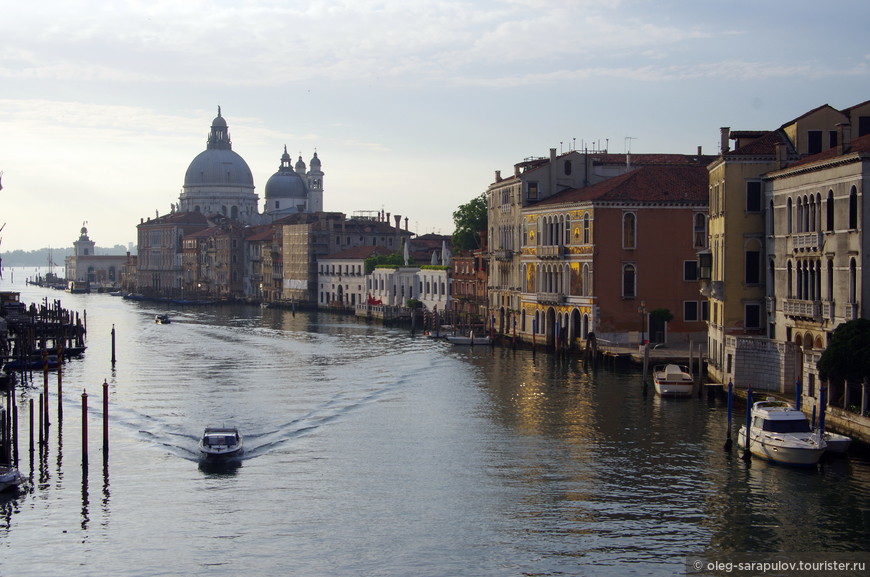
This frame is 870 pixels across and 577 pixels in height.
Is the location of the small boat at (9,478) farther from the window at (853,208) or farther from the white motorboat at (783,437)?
the window at (853,208)

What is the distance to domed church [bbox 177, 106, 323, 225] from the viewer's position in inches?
6265

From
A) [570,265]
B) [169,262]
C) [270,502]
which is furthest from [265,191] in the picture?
[270,502]

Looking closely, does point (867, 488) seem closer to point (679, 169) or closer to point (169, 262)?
point (679, 169)

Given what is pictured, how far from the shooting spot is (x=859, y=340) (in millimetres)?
27297

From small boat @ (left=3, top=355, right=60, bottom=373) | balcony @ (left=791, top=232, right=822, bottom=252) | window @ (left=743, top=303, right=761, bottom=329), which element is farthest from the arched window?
small boat @ (left=3, top=355, right=60, bottom=373)

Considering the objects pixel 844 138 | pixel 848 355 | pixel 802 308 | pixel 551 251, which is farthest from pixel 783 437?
pixel 551 251

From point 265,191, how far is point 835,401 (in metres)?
136

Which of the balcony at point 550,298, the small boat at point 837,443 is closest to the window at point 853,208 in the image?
the small boat at point 837,443

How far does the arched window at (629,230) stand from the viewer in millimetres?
50906

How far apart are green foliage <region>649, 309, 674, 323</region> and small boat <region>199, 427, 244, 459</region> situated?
80.4ft

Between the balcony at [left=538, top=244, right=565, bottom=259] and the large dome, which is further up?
the large dome

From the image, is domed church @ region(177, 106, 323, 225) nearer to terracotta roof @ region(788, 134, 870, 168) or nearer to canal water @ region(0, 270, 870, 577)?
canal water @ region(0, 270, 870, 577)

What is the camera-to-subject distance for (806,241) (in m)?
31.9

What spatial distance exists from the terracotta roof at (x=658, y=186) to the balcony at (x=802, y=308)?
17187 millimetres
